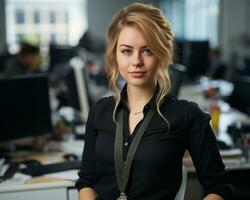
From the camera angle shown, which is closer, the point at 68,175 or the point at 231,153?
the point at 68,175

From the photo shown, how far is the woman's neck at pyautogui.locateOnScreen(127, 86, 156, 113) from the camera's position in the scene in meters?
1.60

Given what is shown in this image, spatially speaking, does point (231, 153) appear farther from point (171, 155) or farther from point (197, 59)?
point (197, 59)

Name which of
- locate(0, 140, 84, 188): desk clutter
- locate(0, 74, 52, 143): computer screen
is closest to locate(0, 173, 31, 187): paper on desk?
locate(0, 140, 84, 188): desk clutter

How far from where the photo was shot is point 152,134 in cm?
151

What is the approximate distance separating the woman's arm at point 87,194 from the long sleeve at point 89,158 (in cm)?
2

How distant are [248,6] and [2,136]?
18.2ft

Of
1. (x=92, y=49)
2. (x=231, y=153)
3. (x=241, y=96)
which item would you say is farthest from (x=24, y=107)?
(x=92, y=49)

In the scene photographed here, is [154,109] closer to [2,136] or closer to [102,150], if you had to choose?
[102,150]

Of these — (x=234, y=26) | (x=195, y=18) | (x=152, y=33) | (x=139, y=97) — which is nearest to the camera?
(x=152, y=33)

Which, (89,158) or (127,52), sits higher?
(127,52)

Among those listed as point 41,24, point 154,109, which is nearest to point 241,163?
point 154,109

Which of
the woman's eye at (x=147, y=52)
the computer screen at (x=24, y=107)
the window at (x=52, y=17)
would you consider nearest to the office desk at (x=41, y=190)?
the computer screen at (x=24, y=107)

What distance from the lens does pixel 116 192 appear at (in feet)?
5.10

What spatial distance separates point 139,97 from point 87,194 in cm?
45
